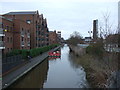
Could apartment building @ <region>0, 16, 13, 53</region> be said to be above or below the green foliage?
above

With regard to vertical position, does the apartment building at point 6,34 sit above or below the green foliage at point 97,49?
above

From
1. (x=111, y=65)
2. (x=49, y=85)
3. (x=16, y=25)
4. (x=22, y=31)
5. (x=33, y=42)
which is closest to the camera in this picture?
(x=111, y=65)

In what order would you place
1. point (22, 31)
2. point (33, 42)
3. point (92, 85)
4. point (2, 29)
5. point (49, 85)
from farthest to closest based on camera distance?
point (33, 42) → point (22, 31) → point (2, 29) → point (49, 85) → point (92, 85)

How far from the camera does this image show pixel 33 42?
38938 millimetres

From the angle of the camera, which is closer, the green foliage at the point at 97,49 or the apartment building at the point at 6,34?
the green foliage at the point at 97,49

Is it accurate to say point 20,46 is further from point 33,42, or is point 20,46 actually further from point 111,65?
point 111,65

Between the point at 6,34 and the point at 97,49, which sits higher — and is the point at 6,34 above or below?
above

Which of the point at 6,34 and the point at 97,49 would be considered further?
the point at 6,34

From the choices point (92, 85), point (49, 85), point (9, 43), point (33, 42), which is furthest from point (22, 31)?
point (92, 85)

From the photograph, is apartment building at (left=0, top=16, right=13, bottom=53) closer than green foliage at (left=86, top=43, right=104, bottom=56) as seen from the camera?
No

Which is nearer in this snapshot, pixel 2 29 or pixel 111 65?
pixel 111 65

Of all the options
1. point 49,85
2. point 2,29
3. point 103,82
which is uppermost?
point 2,29

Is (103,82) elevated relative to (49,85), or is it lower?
elevated

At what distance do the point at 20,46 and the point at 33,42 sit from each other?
445 inches
